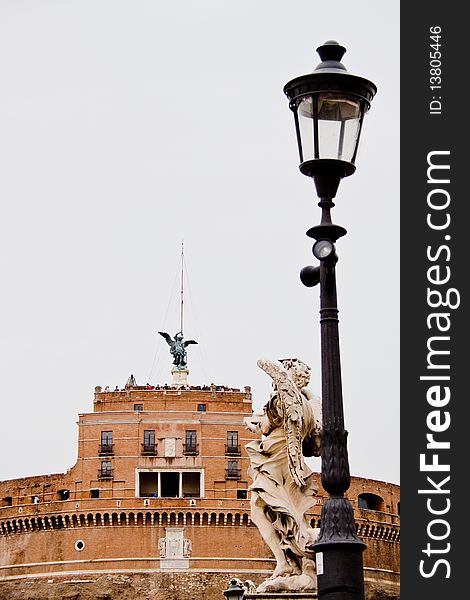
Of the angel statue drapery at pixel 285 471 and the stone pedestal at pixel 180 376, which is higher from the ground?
the stone pedestal at pixel 180 376

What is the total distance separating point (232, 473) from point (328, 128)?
66.8 meters

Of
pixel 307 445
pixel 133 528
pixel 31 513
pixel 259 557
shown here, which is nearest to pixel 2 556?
pixel 31 513

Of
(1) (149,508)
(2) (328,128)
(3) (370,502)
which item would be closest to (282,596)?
(2) (328,128)

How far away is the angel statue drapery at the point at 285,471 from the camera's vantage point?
11.5 meters

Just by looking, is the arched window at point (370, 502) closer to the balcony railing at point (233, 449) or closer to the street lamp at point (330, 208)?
the balcony railing at point (233, 449)

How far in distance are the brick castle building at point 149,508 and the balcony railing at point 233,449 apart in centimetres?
5

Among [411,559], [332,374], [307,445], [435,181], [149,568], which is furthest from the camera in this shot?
[149,568]

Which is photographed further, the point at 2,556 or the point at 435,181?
the point at 2,556

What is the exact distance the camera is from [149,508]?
7269 centimetres

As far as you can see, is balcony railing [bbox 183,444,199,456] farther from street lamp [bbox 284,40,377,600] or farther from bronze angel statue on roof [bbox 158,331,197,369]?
street lamp [bbox 284,40,377,600]

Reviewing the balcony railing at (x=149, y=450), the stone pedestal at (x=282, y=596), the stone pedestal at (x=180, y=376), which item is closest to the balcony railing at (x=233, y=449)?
the balcony railing at (x=149, y=450)

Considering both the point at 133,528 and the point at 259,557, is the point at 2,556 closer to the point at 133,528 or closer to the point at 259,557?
the point at 133,528

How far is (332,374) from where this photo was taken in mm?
8156

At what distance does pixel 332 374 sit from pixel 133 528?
65.9 metres
